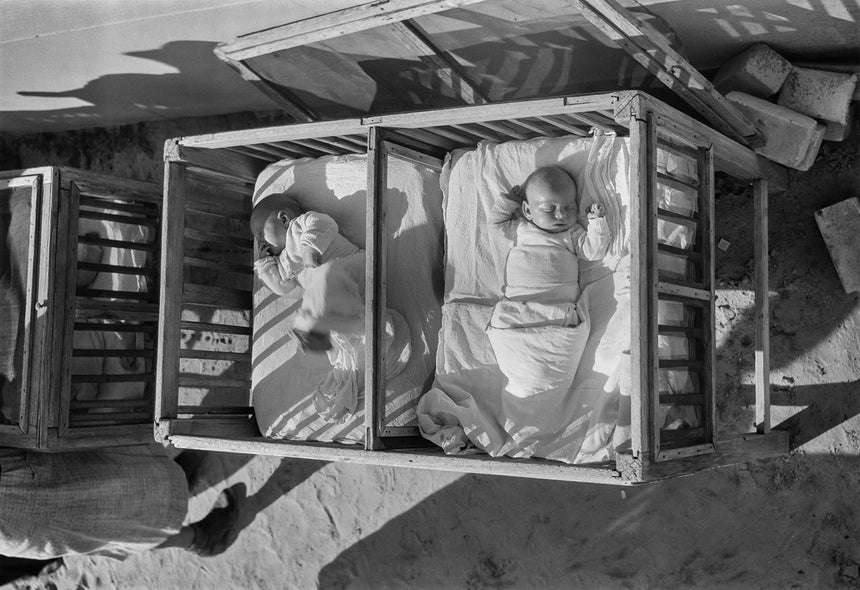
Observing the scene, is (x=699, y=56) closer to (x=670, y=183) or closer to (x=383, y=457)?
(x=670, y=183)

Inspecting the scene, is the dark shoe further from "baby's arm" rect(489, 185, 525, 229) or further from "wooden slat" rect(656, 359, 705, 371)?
"wooden slat" rect(656, 359, 705, 371)

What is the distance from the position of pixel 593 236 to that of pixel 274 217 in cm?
142

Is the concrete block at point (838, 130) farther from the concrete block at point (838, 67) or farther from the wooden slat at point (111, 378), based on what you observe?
the wooden slat at point (111, 378)

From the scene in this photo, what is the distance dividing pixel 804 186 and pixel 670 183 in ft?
3.61

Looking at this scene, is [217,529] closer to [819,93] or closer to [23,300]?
[23,300]

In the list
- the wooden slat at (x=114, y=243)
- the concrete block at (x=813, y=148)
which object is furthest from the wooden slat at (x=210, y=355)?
the concrete block at (x=813, y=148)

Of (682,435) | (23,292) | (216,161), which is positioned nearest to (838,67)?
(682,435)

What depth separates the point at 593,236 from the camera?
3219 millimetres

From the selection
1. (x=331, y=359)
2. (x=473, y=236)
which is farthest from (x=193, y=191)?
(x=473, y=236)

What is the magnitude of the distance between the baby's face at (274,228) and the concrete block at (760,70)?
202cm

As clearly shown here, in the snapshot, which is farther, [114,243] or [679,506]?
[114,243]

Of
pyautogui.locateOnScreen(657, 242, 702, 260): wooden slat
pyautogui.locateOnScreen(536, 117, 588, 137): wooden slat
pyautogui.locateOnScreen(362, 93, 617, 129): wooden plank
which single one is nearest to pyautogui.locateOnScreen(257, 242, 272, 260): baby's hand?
pyautogui.locateOnScreen(362, 93, 617, 129): wooden plank

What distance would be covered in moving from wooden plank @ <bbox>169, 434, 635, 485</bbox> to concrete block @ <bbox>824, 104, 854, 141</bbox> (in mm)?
1873

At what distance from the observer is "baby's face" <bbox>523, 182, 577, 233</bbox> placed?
10.6 feet
